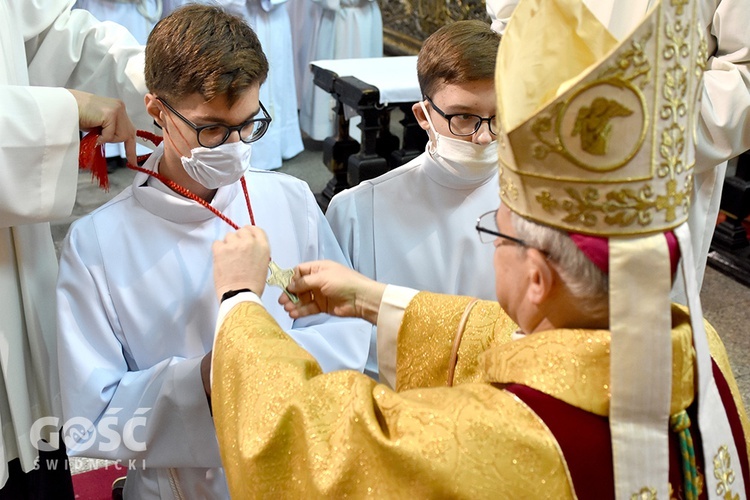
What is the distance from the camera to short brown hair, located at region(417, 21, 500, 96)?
2119mm

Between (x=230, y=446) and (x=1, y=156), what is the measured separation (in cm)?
91

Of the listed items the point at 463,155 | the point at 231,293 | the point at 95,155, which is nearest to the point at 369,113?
the point at 463,155

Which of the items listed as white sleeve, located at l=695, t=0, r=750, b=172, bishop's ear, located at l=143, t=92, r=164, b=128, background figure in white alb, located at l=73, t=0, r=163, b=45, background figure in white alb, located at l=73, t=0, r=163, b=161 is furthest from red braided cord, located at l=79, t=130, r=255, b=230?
background figure in white alb, located at l=73, t=0, r=163, b=45

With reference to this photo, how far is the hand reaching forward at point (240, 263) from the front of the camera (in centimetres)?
168

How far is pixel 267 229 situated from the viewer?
6.77 ft

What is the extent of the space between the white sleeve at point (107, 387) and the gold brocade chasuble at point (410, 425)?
437 mm

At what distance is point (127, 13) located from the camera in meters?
5.98

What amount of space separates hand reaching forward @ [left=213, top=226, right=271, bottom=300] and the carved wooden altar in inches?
239

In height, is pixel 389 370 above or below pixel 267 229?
below

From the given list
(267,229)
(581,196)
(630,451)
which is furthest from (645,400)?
(267,229)

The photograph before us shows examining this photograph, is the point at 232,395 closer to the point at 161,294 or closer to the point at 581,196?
the point at 161,294

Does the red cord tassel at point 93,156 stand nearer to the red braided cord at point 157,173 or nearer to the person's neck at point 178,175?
the red braided cord at point 157,173

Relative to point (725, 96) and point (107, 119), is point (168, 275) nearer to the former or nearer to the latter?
point (107, 119)

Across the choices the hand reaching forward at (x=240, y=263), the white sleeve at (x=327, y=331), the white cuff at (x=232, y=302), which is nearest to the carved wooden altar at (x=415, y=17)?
the white sleeve at (x=327, y=331)
